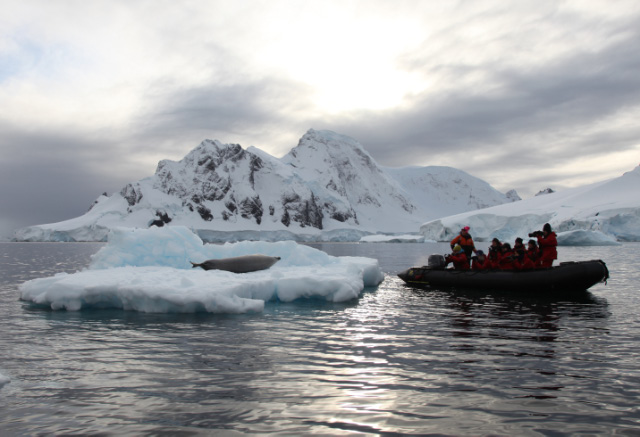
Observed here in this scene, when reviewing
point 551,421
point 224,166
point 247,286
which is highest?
point 224,166

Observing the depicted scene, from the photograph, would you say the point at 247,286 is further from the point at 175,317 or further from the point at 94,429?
the point at 94,429

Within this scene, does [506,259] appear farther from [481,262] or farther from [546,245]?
[546,245]

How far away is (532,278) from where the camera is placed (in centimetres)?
1633

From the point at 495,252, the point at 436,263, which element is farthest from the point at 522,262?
the point at 436,263

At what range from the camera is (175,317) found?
1171 centimetres

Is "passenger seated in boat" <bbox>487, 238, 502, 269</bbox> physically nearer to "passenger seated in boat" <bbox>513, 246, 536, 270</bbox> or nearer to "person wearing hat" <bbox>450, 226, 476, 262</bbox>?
"passenger seated in boat" <bbox>513, 246, 536, 270</bbox>

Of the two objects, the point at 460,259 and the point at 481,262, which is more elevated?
the point at 460,259

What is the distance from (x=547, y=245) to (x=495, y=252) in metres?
1.92

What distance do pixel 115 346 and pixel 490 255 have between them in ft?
46.7

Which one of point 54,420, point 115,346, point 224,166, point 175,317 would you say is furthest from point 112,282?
point 224,166

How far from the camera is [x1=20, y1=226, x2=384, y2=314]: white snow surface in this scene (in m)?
12.3

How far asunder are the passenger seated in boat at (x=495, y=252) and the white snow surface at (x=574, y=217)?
156 feet

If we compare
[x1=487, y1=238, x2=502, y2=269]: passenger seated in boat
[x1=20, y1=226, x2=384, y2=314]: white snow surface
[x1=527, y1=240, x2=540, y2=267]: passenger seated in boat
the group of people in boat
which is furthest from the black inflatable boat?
[x1=20, y1=226, x2=384, y2=314]: white snow surface

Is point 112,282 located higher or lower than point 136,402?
higher
